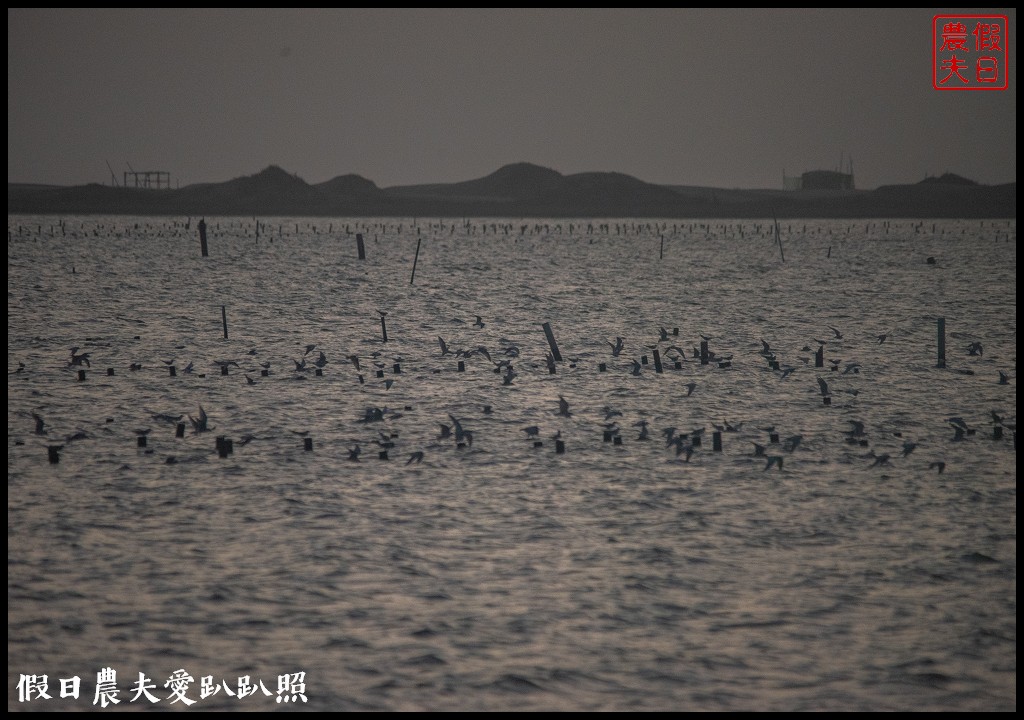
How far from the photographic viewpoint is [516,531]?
16.8 metres

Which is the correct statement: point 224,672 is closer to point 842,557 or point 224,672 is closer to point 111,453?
point 842,557

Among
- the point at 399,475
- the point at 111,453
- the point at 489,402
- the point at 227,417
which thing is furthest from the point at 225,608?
the point at 489,402

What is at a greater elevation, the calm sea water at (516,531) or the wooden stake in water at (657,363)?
the wooden stake in water at (657,363)

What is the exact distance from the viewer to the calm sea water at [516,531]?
1216cm

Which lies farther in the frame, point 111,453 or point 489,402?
point 489,402

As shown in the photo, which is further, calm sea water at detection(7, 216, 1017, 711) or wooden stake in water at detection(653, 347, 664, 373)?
wooden stake in water at detection(653, 347, 664, 373)

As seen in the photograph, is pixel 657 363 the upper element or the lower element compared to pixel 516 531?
upper

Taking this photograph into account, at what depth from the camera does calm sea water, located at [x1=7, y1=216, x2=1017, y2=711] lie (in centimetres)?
1216

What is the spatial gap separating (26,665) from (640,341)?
103ft

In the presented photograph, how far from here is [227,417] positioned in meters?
25.2

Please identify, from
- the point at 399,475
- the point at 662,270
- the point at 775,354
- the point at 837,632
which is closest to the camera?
the point at 837,632

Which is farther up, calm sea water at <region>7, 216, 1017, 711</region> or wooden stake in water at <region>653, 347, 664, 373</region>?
wooden stake in water at <region>653, 347, 664, 373</region>

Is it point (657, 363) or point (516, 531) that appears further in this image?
point (657, 363)

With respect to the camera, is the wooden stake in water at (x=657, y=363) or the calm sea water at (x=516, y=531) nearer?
the calm sea water at (x=516, y=531)
